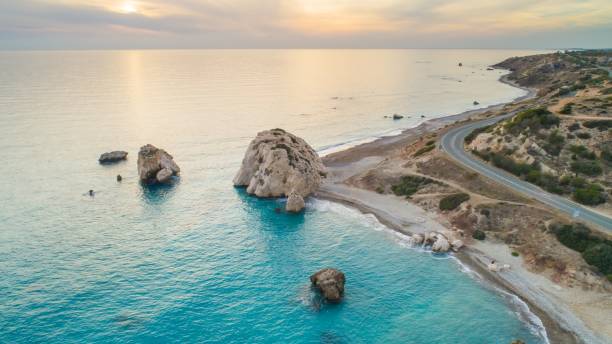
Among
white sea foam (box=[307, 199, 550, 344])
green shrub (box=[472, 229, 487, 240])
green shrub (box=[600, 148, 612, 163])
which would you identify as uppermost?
green shrub (box=[600, 148, 612, 163])

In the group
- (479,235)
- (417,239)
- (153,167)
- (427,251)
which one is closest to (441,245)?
(427,251)

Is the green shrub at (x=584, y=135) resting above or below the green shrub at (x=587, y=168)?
above

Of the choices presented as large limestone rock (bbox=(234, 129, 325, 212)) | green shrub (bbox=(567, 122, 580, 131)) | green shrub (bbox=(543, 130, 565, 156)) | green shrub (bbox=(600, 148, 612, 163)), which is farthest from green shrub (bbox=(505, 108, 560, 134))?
large limestone rock (bbox=(234, 129, 325, 212))

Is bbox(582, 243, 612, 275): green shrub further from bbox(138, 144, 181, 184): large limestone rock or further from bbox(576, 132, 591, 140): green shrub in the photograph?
bbox(138, 144, 181, 184): large limestone rock

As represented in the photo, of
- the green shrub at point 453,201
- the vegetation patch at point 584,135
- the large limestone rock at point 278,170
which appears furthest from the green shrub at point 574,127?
the large limestone rock at point 278,170

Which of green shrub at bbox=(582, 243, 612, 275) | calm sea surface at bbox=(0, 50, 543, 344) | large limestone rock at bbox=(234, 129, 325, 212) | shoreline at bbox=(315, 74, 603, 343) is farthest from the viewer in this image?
large limestone rock at bbox=(234, 129, 325, 212)

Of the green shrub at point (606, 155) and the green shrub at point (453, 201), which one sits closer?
the green shrub at point (453, 201)

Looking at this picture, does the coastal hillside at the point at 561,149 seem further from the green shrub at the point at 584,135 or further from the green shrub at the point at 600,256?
the green shrub at the point at 600,256

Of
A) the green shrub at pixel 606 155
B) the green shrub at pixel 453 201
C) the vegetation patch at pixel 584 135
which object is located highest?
the vegetation patch at pixel 584 135
